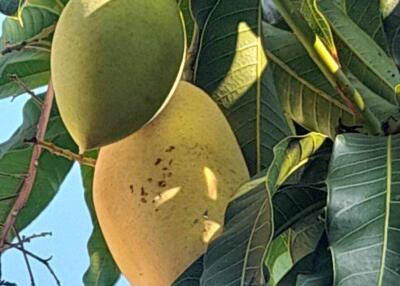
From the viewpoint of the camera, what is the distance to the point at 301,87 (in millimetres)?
932

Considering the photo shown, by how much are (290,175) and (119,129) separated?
0.17m

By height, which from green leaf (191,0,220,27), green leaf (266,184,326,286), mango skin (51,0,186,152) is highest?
mango skin (51,0,186,152)

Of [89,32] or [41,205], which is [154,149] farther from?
[41,205]

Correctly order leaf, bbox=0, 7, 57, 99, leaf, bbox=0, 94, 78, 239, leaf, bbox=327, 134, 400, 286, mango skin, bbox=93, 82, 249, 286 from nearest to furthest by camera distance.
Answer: leaf, bbox=327, 134, 400, 286 → mango skin, bbox=93, 82, 249, 286 → leaf, bbox=0, 7, 57, 99 → leaf, bbox=0, 94, 78, 239

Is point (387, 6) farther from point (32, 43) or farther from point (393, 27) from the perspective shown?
point (32, 43)

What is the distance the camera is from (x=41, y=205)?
3.60ft

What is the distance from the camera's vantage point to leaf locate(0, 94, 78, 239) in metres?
1.00

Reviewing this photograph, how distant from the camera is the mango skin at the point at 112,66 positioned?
0.69 m

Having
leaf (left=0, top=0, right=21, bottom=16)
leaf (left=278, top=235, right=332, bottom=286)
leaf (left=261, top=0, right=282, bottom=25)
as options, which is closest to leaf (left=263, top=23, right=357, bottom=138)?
leaf (left=261, top=0, right=282, bottom=25)

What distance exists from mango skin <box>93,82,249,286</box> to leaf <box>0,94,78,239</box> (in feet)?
0.57

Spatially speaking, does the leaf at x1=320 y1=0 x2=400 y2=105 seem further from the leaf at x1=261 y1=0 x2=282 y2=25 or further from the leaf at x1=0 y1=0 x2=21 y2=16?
the leaf at x1=0 y1=0 x2=21 y2=16

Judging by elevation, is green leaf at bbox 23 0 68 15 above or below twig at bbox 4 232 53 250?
above

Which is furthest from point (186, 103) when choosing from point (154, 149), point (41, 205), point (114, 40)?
point (41, 205)

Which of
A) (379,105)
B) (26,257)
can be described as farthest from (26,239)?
(379,105)
